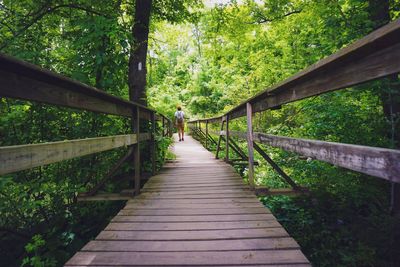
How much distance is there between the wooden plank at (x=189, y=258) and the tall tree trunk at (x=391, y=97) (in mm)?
3285

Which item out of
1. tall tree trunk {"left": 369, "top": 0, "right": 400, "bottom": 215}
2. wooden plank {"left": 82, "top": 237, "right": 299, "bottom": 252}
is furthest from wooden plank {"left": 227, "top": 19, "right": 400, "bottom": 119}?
tall tree trunk {"left": 369, "top": 0, "right": 400, "bottom": 215}

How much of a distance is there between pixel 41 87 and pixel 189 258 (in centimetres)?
165

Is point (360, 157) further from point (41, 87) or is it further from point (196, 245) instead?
point (41, 87)

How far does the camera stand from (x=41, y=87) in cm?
170

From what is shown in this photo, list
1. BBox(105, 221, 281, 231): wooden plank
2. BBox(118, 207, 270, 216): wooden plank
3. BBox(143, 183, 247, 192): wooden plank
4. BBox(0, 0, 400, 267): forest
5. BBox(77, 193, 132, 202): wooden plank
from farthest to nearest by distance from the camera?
1. BBox(143, 183, 247, 192): wooden plank
2. BBox(0, 0, 400, 267): forest
3. BBox(77, 193, 132, 202): wooden plank
4. BBox(118, 207, 270, 216): wooden plank
5. BBox(105, 221, 281, 231): wooden plank

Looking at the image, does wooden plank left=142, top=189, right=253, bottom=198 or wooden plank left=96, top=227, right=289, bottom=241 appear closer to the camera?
wooden plank left=96, top=227, right=289, bottom=241

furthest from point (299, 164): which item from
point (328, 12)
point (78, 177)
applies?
point (78, 177)

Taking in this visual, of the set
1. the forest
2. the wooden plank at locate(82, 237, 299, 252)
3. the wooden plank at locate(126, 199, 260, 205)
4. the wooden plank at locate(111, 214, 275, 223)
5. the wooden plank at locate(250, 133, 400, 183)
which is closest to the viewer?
the wooden plank at locate(250, 133, 400, 183)

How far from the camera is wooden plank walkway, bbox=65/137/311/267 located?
1.90 metres

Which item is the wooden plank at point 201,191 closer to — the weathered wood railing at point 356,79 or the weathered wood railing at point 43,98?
the weathered wood railing at point 43,98

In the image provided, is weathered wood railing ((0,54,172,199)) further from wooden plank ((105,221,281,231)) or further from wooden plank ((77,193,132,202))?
wooden plank ((77,193,132,202))

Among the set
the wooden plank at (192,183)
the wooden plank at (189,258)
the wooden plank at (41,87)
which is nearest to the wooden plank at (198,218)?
the wooden plank at (189,258)

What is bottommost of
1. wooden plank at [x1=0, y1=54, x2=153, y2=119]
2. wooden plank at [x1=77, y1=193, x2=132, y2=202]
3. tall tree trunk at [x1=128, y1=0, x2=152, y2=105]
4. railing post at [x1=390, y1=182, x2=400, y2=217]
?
railing post at [x1=390, y1=182, x2=400, y2=217]

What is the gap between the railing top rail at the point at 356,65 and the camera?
1.20m
